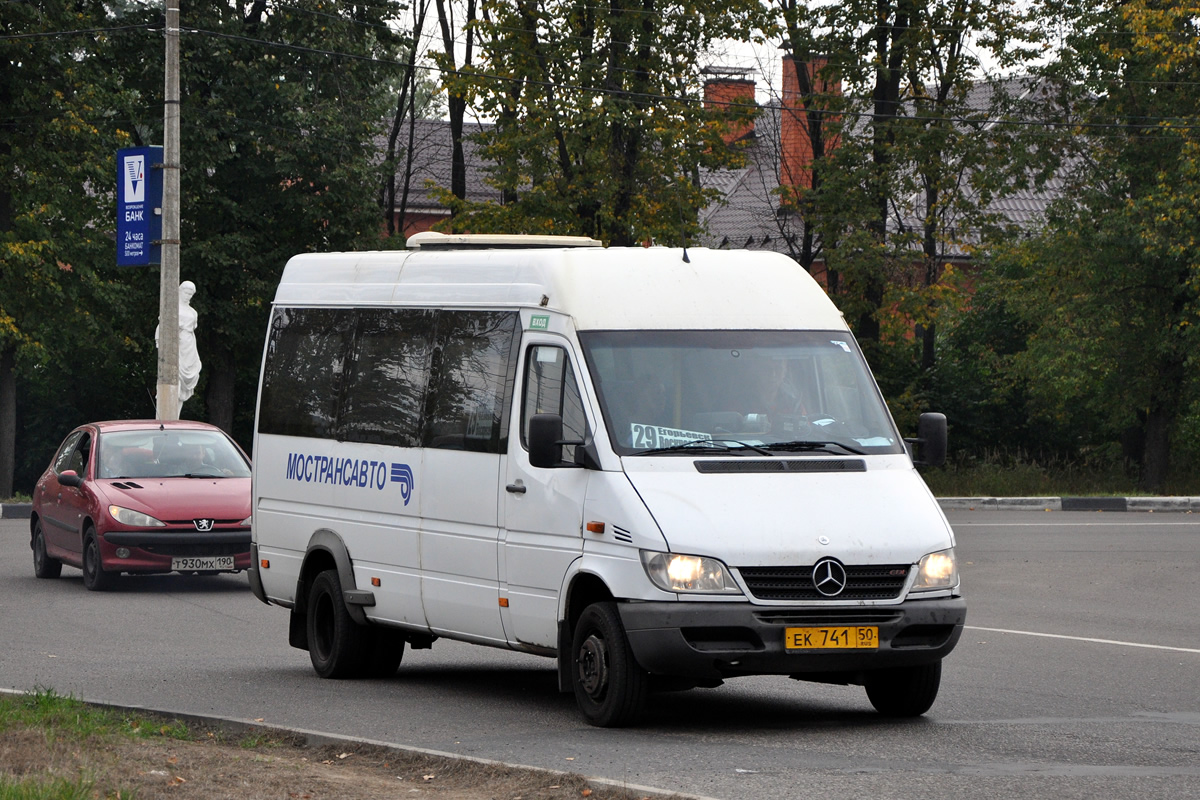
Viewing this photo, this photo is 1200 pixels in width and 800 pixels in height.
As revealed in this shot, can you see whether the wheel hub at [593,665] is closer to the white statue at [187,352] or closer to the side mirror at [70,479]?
the side mirror at [70,479]

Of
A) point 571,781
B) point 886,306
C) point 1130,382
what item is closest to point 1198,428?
point 1130,382

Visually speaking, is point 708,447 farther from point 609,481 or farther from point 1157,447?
point 1157,447

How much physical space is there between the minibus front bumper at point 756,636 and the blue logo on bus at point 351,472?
2467mm

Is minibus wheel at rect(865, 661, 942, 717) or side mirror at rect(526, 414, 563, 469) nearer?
side mirror at rect(526, 414, 563, 469)

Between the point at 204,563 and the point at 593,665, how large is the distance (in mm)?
9024

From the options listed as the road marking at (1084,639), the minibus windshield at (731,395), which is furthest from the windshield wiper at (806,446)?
the road marking at (1084,639)

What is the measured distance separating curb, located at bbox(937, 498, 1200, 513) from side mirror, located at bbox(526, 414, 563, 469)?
2234 cm

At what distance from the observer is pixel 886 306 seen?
1521 inches

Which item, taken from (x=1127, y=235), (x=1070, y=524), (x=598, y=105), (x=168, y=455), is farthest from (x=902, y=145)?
(x=168, y=455)

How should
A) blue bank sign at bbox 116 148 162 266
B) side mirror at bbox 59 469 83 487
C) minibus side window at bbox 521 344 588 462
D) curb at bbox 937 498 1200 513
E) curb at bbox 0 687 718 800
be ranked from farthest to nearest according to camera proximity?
curb at bbox 937 498 1200 513 < blue bank sign at bbox 116 148 162 266 < side mirror at bbox 59 469 83 487 < minibus side window at bbox 521 344 588 462 < curb at bbox 0 687 718 800

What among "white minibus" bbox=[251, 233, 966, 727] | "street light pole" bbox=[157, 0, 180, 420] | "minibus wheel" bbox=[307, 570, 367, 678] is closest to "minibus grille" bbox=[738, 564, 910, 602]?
"white minibus" bbox=[251, 233, 966, 727]

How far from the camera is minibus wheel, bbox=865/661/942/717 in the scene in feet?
31.3

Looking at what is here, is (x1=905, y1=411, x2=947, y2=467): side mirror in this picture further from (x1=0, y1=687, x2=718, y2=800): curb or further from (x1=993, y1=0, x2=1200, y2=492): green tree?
(x1=993, y1=0, x2=1200, y2=492): green tree

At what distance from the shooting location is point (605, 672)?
29.9 feet
